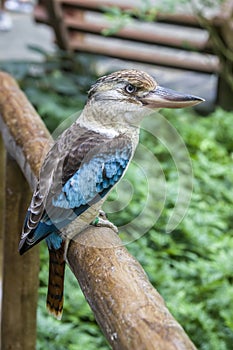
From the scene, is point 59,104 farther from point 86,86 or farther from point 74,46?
point 74,46

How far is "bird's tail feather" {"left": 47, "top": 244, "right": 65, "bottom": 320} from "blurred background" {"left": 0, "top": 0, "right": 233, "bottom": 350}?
423mm

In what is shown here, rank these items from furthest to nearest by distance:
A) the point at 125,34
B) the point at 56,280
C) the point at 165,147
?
the point at 125,34 < the point at 165,147 < the point at 56,280

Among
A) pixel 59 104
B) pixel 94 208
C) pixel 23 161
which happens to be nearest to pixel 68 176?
pixel 94 208

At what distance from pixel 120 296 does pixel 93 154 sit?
1.24 feet

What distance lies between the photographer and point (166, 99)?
158cm

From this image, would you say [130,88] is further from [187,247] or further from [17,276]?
[187,247]

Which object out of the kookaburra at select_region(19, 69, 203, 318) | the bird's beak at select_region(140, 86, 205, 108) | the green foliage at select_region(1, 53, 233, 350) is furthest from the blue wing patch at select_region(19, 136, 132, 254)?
the green foliage at select_region(1, 53, 233, 350)

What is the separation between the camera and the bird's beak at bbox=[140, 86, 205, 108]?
5.08 ft

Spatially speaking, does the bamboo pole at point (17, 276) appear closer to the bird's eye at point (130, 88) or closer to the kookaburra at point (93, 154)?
the kookaburra at point (93, 154)

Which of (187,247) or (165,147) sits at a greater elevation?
(165,147)

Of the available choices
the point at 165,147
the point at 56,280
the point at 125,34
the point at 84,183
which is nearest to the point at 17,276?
the point at 56,280

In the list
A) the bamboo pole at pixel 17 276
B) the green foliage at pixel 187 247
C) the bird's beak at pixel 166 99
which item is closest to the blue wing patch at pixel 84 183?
the bird's beak at pixel 166 99

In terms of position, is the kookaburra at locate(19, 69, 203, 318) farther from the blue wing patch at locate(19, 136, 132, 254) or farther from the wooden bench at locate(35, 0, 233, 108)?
the wooden bench at locate(35, 0, 233, 108)

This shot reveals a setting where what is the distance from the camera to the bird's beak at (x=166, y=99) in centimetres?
155
